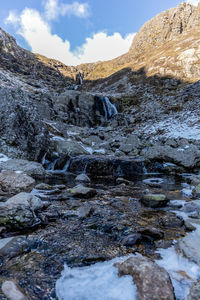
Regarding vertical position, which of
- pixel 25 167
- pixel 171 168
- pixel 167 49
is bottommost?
pixel 25 167

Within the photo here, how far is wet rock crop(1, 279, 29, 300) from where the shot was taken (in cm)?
193

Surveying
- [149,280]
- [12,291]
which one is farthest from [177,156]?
[12,291]

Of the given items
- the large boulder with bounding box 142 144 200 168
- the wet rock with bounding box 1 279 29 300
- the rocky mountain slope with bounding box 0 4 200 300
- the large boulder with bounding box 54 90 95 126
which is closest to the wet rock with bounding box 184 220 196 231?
the rocky mountain slope with bounding box 0 4 200 300

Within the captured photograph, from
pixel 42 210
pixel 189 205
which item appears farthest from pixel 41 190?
pixel 189 205

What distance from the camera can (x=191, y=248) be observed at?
290 centimetres

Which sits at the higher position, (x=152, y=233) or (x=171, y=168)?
(x=171, y=168)

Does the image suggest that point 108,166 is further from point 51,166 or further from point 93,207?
point 93,207

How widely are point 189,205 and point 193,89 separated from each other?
107ft

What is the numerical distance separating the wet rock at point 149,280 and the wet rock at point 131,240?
969 millimetres

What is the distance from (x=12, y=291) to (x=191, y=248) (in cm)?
268

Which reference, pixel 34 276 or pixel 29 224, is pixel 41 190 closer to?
pixel 29 224

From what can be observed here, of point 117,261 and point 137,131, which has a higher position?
point 137,131

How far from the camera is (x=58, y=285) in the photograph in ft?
7.59

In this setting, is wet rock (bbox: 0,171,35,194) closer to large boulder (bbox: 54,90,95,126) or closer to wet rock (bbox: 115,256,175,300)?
wet rock (bbox: 115,256,175,300)
